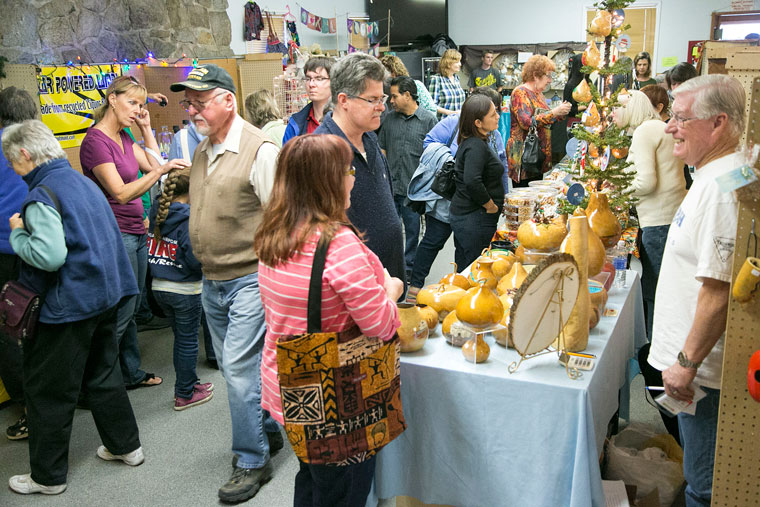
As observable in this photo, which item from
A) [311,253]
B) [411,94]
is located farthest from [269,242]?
[411,94]

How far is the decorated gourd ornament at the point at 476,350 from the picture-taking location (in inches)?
75.8

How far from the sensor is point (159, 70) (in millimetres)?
4730

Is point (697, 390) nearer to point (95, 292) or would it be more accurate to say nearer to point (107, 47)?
point (95, 292)

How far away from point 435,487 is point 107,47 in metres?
4.28

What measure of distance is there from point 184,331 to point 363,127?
1565 millimetres

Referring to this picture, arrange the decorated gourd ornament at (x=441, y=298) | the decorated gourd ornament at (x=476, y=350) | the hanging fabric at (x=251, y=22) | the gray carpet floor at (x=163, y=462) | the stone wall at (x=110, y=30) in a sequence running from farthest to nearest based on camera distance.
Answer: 1. the hanging fabric at (x=251, y=22)
2. the stone wall at (x=110, y=30)
3. the gray carpet floor at (x=163, y=462)
4. the decorated gourd ornament at (x=441, y=298)
5. the decorated gourd ornament at (x=476, y=350)

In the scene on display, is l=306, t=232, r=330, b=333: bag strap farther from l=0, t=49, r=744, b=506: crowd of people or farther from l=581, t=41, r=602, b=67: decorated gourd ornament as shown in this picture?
l=581, t=41, r=602, b=67: decorated gourd ornament

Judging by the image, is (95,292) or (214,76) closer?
(214,76)

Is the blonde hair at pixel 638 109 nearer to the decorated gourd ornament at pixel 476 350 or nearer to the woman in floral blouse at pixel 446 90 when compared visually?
the decorated gourd ornament at pixel 476 350

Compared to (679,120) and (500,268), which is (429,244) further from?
(679,120)

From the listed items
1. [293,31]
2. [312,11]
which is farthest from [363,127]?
[312,11]

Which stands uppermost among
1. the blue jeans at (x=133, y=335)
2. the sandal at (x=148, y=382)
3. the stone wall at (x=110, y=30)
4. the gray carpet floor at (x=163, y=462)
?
the stone wall at (x=110, y=30)

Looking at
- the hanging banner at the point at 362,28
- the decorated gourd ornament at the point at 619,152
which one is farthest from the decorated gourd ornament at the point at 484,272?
the hanging banner at the point at 362,28

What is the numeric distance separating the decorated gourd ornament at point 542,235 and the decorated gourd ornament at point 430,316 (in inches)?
18.0
